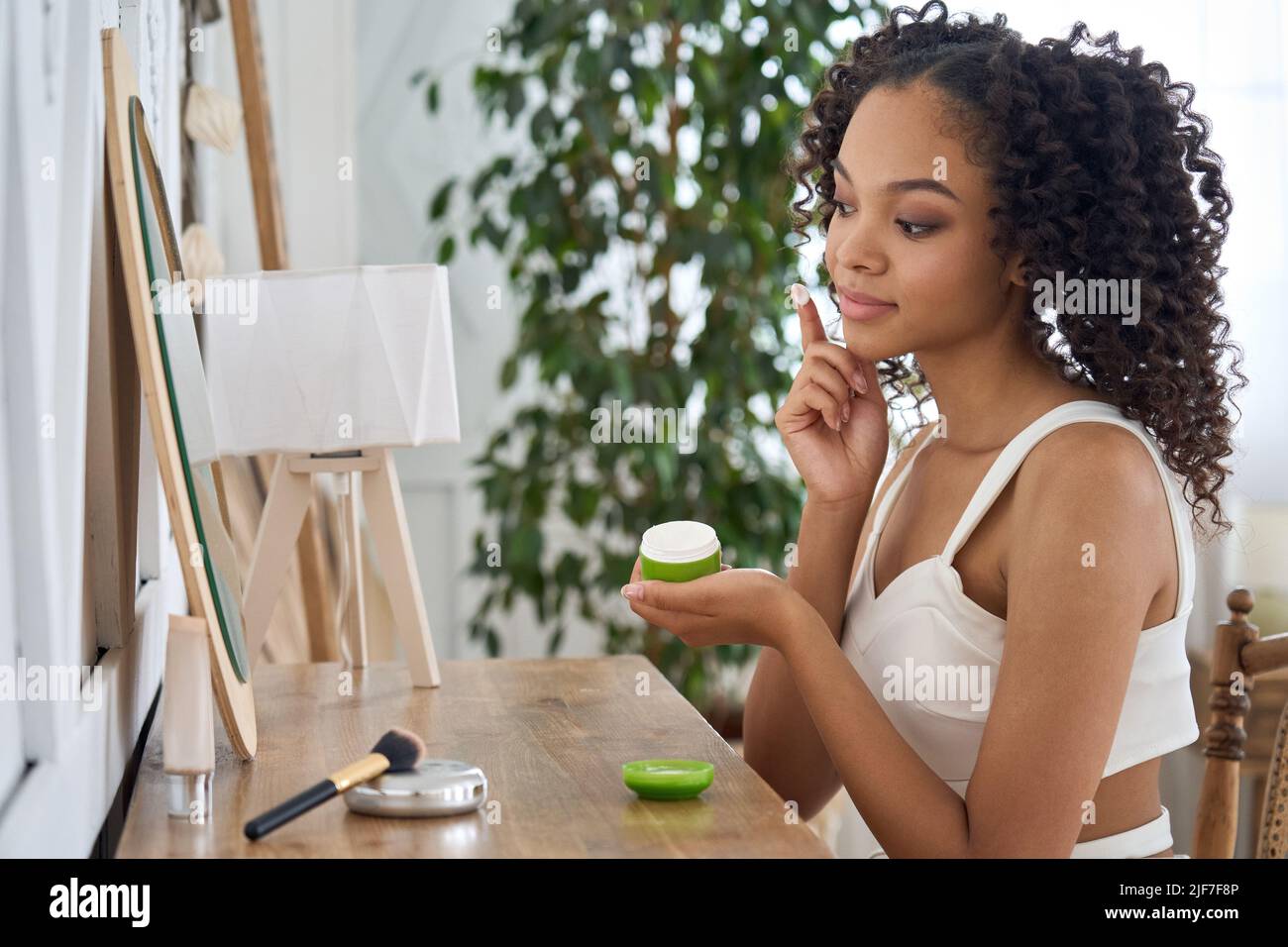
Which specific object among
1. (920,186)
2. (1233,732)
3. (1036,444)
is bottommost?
(1233,732)

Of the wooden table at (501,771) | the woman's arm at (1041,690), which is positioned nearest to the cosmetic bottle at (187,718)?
the wooden table at (501,771)

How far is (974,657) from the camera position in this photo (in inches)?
41.9

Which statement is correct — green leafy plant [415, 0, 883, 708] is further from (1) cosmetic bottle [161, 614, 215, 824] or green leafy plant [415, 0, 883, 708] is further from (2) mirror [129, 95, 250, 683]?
(1) cosmetic bottle [161, 614, 215, 824]

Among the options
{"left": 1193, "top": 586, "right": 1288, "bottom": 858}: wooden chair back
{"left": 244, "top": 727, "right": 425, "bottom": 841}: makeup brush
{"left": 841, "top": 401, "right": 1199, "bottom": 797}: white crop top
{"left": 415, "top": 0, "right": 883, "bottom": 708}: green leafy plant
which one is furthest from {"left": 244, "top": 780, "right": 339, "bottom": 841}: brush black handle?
{"left": 415, "top": 0, "right": 883, "bottom": 708}: green leafy plant

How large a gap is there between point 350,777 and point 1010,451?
594 millimetres

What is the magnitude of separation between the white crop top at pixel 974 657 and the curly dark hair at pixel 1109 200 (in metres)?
0.06

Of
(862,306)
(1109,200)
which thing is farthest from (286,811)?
(1109,200)

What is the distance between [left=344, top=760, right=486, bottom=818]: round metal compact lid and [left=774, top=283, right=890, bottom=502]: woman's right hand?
0.51m

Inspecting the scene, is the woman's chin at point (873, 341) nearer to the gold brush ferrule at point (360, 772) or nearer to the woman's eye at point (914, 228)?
the woman's eye at point (914, 228)

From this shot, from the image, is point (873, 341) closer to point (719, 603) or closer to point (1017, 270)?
point (1017, 270)

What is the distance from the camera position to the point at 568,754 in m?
0.98

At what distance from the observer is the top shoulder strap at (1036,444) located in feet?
3.37
